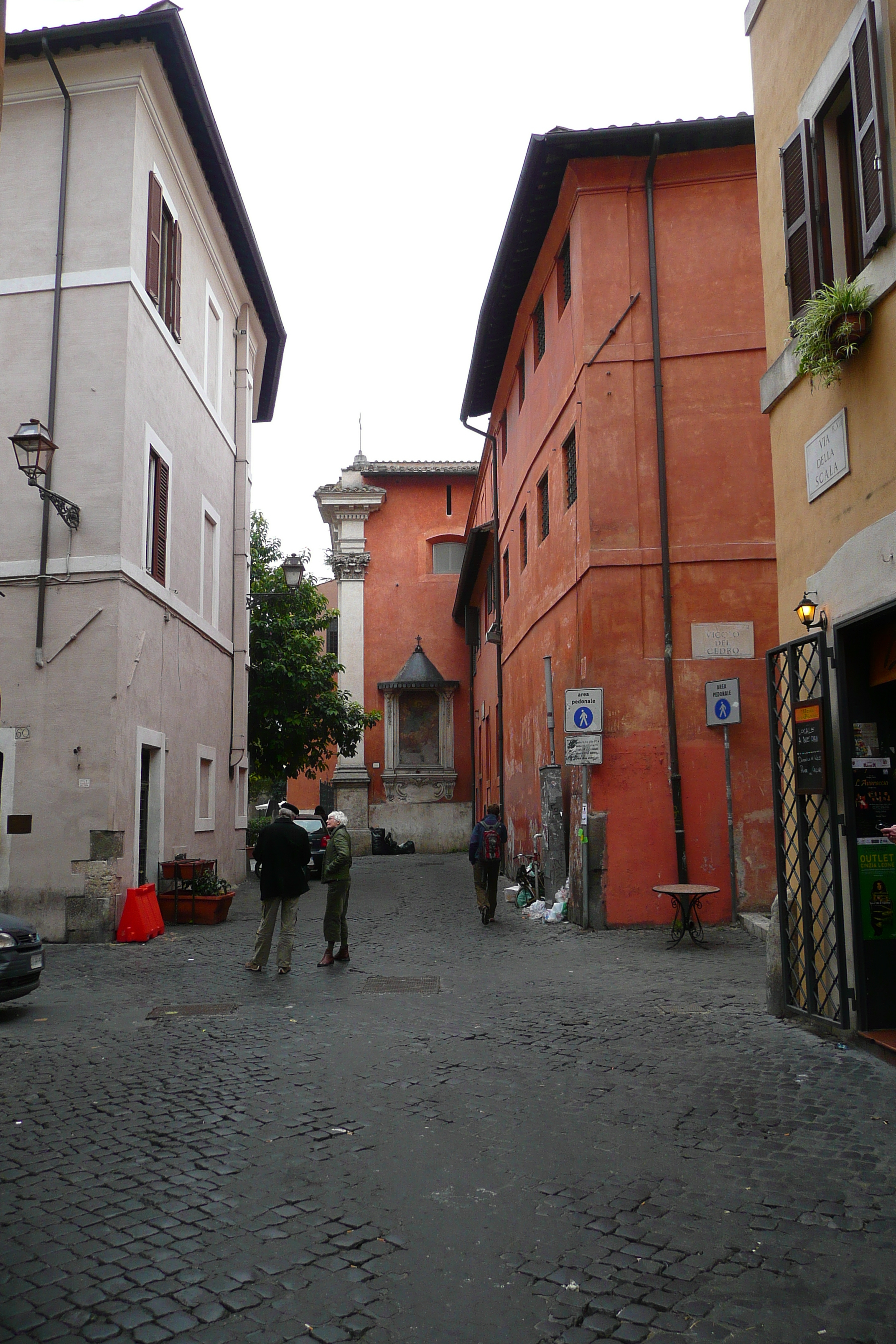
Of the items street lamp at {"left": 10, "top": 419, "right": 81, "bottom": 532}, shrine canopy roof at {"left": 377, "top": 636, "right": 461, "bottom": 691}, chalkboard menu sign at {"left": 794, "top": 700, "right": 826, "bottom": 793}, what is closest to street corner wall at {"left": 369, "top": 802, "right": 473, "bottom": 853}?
shrine canopy roof at {"left": 377, "top": 636, "right": 461, "bottom": 691}

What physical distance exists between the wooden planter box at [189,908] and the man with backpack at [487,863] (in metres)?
3.67

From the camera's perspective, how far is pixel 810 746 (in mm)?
6801

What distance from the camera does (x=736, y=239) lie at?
13.7 meters

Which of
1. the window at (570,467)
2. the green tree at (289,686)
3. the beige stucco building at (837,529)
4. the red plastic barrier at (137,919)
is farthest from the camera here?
the green tree at (289,686)

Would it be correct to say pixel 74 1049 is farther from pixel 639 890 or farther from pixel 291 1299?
pixel 639 890

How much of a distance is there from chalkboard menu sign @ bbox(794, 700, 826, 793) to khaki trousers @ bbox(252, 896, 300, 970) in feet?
17.0

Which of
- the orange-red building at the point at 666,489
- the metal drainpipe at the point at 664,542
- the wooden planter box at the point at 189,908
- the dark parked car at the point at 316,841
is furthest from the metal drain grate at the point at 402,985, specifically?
the dark parked car at the point at 316,841

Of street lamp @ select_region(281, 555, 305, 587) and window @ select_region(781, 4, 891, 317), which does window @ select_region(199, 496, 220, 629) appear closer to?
street lamp @ select_region(281, 555, 305, 587)

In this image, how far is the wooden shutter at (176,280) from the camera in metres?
15.7

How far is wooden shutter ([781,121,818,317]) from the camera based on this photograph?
6.90 metres

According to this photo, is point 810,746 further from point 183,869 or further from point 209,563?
point 209,563

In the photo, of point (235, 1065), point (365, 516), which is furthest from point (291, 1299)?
point (365, 516)

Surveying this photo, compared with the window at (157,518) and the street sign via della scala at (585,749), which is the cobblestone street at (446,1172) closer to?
the street sign via della scala at (585,749)

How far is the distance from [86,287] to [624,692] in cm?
865
